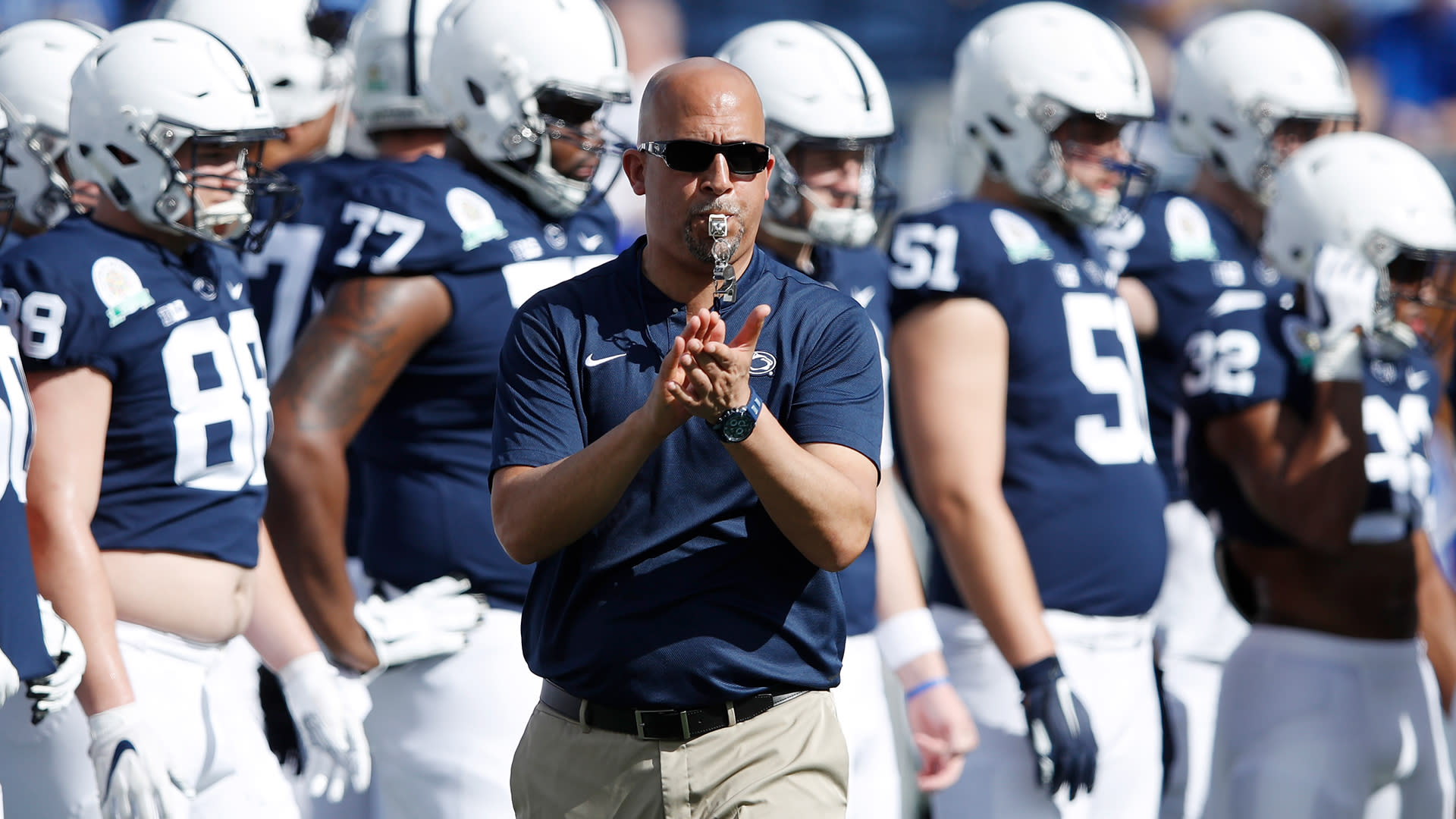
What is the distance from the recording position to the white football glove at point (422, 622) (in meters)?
3.33

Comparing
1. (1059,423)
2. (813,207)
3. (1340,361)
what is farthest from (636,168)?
(1340,361)

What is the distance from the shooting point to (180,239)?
3328 millimetres

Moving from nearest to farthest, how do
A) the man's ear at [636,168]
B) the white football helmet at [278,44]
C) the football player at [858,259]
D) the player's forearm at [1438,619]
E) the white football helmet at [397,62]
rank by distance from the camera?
the man's ear at [636,168]
the football player at [858,259]
the player's forearm at [1438,619]
the white football helmet at [397,62]
the white football helmet at [278,44]

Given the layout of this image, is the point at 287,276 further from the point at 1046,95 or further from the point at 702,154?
the point at 702,154

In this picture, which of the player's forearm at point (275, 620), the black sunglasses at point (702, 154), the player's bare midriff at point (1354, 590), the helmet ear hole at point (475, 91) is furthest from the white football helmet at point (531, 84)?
the player's bare midriff at point (1354, 590)

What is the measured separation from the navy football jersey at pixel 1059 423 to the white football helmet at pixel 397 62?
1.47 metres

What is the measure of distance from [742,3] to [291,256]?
7.06 metres

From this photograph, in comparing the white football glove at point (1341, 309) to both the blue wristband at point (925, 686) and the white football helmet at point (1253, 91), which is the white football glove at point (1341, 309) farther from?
the white football helmet at point (1253, 91)

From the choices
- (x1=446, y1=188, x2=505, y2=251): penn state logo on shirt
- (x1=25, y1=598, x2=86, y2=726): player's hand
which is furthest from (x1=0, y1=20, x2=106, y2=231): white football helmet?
(x1=25, y1=598, x2=86, y2=726): player's hand

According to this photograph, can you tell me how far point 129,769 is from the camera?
2.91 meters

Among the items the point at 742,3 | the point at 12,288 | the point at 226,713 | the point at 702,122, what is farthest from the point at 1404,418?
the point at 742,3

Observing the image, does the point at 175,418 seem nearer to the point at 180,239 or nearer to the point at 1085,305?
the point at 180,239

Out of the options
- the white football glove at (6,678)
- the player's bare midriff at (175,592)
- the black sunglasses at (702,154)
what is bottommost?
the player's bare midriff at (175,592)

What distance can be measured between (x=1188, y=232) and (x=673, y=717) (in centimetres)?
324
